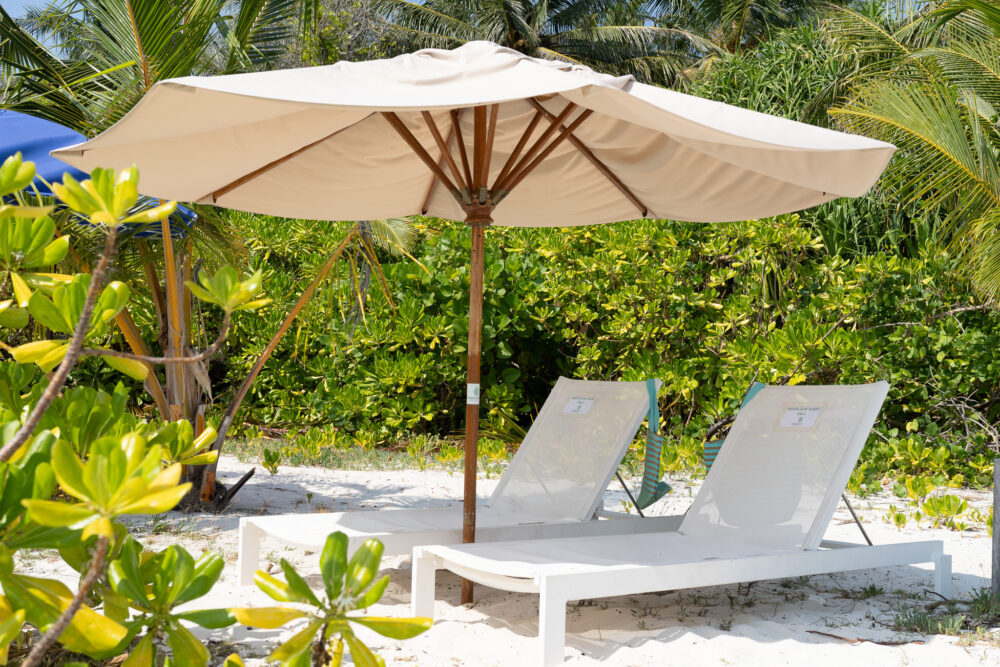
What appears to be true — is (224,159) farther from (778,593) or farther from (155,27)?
(778,593)

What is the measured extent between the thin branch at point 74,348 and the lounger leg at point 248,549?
259 centimetres

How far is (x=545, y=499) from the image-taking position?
4.61 meters

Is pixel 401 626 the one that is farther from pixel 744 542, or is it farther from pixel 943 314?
pixel 943 314

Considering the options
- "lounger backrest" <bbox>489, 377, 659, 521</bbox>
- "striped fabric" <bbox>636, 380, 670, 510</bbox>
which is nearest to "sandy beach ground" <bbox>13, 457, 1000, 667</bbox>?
"striped fabric" <bbox>636, 380, 670, 510</bbox>

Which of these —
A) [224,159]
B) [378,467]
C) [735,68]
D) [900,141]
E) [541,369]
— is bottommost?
[378,467]

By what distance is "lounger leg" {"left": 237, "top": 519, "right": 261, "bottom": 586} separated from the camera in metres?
3.78

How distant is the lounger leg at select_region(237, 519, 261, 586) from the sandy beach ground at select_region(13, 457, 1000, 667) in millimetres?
99

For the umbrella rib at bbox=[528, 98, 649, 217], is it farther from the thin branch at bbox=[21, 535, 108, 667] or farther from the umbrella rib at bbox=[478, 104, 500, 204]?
the thin branch at bbox=[21, 535, 108, 667]

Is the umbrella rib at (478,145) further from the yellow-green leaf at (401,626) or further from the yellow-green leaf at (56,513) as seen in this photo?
the yellow-green leaf at (56,513)

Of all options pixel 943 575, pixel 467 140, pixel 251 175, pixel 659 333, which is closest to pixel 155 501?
pixel 251 175

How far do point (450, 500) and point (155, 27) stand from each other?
3289 millimetres

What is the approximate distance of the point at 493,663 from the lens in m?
2.91

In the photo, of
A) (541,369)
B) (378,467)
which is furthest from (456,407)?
(378,467)

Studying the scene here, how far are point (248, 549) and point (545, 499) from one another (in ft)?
5.00
